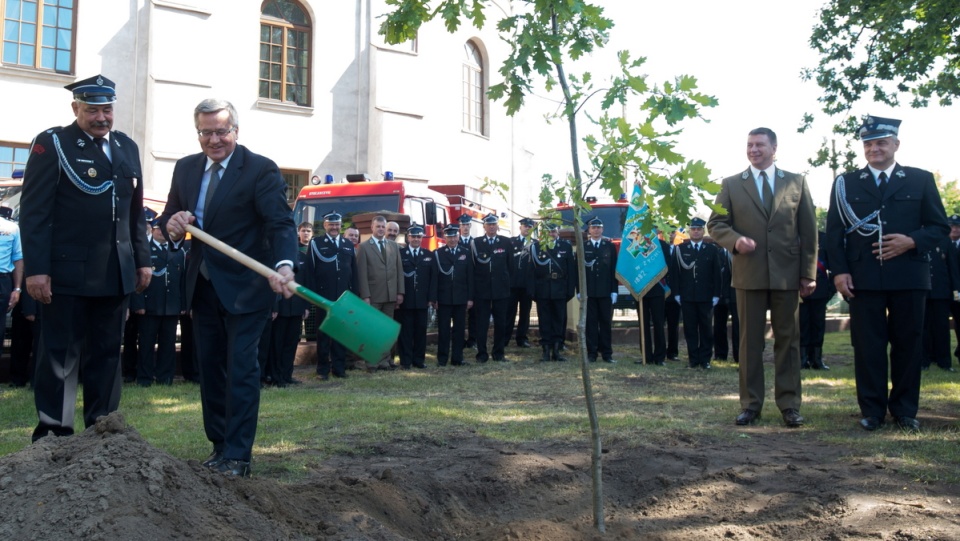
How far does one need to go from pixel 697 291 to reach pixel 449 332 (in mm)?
3836

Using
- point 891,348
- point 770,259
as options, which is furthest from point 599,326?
point 891,348

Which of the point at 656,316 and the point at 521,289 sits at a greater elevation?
the point at 521,289

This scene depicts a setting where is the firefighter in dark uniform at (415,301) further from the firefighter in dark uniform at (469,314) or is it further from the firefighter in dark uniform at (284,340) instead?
the firefighter in dark uniform at (284,340)

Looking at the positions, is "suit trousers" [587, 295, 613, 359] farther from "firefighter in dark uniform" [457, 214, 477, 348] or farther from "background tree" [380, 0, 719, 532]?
"background tree" [380, 0, 719, 532]

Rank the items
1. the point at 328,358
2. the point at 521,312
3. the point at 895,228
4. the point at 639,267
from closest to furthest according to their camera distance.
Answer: the point at 895,228, the point at 328,358, the point at 639,267, the point at 521,312

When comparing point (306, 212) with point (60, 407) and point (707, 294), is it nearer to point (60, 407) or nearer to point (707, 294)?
point (707, 294)

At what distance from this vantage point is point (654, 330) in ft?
46.5

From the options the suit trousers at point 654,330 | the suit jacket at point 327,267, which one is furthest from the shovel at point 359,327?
the suit trousers at point 654,330

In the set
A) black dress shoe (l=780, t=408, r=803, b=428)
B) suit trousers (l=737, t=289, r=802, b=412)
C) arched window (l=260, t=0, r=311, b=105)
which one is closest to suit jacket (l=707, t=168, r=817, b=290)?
suit trousers (l=737, t=289, r=802, b=412)

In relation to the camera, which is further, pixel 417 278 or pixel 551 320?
pixel 551 320

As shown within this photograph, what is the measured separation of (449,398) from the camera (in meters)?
9.41

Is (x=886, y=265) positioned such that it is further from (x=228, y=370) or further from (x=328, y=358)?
(x=328, y=358)

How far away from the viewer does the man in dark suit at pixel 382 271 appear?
13.2 metres

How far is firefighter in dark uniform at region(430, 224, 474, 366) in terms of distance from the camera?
45.8ft
